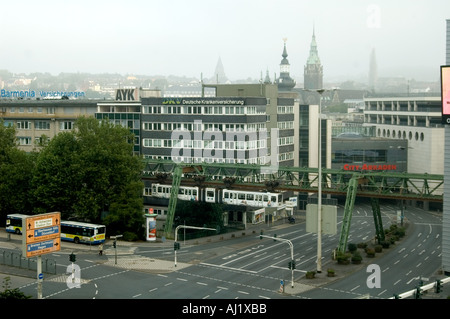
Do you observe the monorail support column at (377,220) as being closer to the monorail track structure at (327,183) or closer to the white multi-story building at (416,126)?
the monorail track structure at (327,183)

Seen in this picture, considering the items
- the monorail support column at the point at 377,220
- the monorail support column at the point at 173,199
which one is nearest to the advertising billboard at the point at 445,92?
the monorail support column at the point at 377,220

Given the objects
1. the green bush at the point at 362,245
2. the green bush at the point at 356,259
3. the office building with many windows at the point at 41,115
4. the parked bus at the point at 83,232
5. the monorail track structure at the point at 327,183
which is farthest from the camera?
the office building with many windows at the point at 41,115

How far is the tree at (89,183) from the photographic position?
71875mm

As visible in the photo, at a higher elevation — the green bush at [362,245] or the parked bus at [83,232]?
the parked bus at [83,232]

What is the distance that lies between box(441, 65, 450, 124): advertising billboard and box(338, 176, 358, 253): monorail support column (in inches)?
570

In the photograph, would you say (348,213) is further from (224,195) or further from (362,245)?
(224,195)

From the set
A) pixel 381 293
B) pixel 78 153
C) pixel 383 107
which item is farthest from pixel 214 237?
pixel 383 107

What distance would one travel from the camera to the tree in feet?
236

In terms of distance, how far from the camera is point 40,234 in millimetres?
47500

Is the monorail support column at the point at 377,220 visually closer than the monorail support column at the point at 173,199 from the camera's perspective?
Yes

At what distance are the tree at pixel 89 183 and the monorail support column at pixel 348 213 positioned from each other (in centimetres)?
2482

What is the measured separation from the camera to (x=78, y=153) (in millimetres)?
75812
